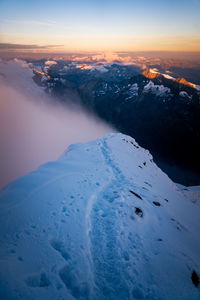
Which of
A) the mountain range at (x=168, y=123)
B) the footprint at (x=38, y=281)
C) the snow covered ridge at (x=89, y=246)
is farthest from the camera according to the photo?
the mountain range at (x=168, y=123)

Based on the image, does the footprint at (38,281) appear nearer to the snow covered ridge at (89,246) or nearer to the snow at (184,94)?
the snow covered ridge at (89,246)

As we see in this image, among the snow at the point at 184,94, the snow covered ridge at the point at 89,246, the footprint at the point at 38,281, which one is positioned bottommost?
the snow at the point at 184,94

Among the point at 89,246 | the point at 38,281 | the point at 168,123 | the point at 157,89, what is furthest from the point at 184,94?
the point at 38,281

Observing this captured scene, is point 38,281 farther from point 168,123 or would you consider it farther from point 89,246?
point 168,123

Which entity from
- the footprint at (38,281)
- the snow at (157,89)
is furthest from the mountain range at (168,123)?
the footprint at (38,281)

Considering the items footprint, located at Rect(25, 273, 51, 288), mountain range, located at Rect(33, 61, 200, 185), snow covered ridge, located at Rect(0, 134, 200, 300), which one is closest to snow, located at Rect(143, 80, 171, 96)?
mountain range, located at Rect(33, 61, 200, 185)

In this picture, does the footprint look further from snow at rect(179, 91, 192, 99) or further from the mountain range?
snow at rect(179, 91, 192, 99)
